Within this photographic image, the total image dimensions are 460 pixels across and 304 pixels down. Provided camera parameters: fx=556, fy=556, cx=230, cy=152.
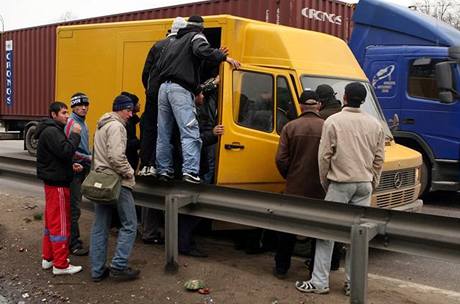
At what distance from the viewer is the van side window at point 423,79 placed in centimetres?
887

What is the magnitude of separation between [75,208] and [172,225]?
148cm

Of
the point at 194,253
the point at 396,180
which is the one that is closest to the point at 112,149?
the point at 194,253

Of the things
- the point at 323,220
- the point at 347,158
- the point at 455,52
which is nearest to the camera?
the point at 323,220

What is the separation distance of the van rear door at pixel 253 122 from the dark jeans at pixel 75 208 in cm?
153

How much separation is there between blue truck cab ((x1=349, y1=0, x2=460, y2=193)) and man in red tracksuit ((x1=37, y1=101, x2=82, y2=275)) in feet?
17.8

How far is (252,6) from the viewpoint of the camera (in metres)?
Answer: 10.3

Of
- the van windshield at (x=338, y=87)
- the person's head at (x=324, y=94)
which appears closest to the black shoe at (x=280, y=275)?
the person's head at (x=324, y=94)

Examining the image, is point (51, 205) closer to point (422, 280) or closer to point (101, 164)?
point (101, 164)

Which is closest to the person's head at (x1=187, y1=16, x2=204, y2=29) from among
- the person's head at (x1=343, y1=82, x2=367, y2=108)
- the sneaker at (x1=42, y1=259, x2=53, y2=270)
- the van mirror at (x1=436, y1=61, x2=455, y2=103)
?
the person's head at (x1=343, y1=82, x2=367, y2=108)

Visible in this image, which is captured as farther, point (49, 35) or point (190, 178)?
point (49, 35)

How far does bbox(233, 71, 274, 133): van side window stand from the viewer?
5.80 m

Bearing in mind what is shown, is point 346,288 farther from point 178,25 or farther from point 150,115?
point 178,25

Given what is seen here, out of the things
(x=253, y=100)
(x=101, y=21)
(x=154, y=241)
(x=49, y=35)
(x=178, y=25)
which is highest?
(x=101, y=21)

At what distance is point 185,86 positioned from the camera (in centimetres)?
536
